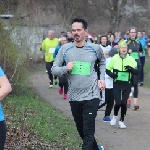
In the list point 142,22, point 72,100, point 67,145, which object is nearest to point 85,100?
point 72,100

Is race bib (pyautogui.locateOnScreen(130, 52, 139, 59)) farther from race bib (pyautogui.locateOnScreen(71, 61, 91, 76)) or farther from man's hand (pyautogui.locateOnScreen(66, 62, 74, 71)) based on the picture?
man's hand (pyautogui.locateOnScreen(66, 62, 74, 71))

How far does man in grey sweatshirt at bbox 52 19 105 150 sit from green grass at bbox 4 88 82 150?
0.94 metres

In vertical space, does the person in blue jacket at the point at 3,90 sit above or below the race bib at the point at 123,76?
above

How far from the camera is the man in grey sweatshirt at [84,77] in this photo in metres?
7.18

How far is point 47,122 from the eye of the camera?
33.1 ft

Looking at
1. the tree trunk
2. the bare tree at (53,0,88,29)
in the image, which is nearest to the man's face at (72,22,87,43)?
the bare tree at (53,0,88,29)

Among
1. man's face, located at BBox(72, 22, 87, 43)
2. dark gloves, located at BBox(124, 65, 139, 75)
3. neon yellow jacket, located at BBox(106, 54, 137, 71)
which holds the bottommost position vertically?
dark gloves, located at BBox(124, 65, 139, 75)

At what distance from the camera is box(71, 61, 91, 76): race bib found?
7164mm

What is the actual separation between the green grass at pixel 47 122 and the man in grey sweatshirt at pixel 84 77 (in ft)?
3.08

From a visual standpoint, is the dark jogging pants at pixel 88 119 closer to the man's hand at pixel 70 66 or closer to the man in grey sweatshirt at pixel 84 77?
the man in grey sweatshirt at pixel 84 77

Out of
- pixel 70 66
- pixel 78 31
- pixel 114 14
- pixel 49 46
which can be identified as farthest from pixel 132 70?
pixel 114 14

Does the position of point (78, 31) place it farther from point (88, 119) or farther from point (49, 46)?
point (49, 46)

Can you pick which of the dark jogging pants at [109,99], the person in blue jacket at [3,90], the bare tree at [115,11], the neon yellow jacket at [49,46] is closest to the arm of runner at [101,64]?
the person in blue jacket at [3,90]

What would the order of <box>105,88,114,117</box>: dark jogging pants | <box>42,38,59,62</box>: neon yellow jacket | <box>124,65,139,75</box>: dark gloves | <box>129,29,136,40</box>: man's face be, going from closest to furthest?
1. <box>124,65,139,75</box>: dark gloves
2. <box>105,88,114,117</box>: dark jogging pants
3. <box>129,29,136,40</box>: man's face
4. <box>42,38,59,62</box>: neon yellow jacket
